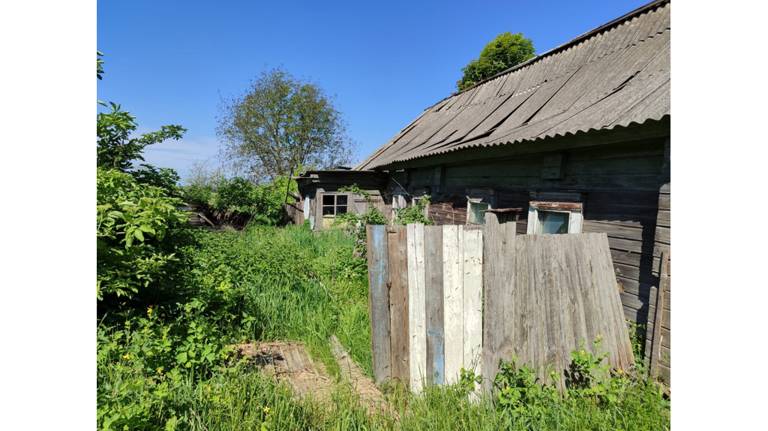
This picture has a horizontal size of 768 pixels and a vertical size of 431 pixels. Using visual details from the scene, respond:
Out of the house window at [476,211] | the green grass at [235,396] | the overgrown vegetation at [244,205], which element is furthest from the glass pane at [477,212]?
the overgrown vegetation at [244,205]

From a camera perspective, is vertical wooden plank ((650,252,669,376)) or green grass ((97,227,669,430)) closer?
green grass ((97,227,669,430))

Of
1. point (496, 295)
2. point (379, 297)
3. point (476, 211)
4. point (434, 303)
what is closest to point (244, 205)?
point (476, 211)

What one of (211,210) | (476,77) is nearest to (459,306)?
(211,210)

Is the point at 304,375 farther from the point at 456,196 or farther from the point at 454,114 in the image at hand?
the point at 454,114

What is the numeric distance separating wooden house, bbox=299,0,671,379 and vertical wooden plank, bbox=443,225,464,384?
74.1 inches

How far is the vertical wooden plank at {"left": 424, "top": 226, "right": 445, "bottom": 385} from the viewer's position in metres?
3.09

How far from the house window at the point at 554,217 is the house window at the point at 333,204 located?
429 inches

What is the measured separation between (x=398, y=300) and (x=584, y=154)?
327 centimetres

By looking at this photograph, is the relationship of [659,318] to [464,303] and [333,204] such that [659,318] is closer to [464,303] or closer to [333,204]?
[464,303]

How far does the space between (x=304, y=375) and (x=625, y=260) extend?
11.7 ft

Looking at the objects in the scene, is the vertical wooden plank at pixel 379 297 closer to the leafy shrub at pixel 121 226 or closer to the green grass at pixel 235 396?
the green grass at pixel 235 396

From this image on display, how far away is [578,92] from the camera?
6074mm

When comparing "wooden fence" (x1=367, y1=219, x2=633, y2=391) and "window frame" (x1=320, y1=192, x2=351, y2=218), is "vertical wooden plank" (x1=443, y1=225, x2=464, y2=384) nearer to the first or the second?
"wooden fence" (x1=367, y1=219, x2=633, y2=391)

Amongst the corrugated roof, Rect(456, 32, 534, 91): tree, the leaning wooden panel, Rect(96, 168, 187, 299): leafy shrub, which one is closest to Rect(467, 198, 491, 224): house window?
the corrugated roof
